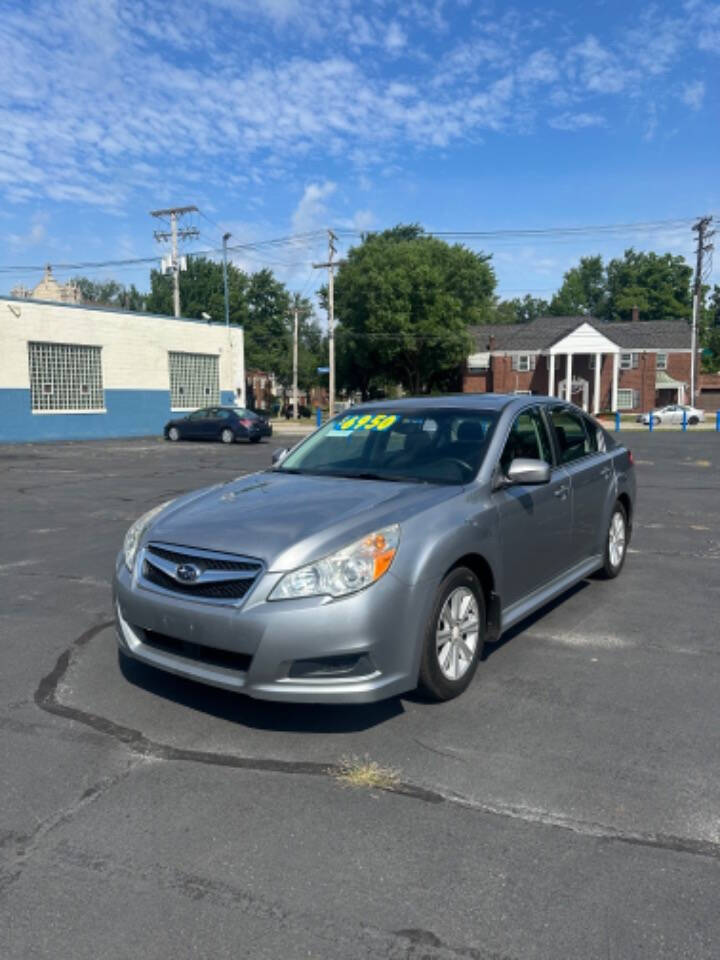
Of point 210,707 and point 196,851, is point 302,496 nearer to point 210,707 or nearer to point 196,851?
→ point 210,707

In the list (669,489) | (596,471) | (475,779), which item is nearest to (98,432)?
(669,489)

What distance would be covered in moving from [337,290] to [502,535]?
52603 mm

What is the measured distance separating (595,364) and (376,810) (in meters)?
59.9

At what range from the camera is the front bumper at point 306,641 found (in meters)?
3.41

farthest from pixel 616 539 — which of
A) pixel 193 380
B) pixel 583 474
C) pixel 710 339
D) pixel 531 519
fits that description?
pixel 710 339

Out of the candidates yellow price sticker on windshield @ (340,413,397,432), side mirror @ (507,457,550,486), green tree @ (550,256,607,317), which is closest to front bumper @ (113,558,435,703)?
side mirror @ (507,457,550,486)

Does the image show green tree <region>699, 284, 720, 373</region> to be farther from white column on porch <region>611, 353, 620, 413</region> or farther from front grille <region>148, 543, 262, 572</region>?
front grille <region>148, 543, 262, 572</region>

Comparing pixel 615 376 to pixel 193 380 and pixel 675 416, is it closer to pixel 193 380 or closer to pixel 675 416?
pixel 675 416

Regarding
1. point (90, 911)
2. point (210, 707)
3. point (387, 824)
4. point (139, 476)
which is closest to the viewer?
point (90, 911)

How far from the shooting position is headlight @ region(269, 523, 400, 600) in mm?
3469

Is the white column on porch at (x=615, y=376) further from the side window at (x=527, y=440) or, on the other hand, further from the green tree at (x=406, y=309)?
the side window at (x=527, y=440)

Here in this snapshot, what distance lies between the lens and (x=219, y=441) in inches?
1202

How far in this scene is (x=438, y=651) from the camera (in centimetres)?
391

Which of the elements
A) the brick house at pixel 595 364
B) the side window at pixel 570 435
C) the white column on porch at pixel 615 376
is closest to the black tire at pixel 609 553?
the side window at pixel 570 435
